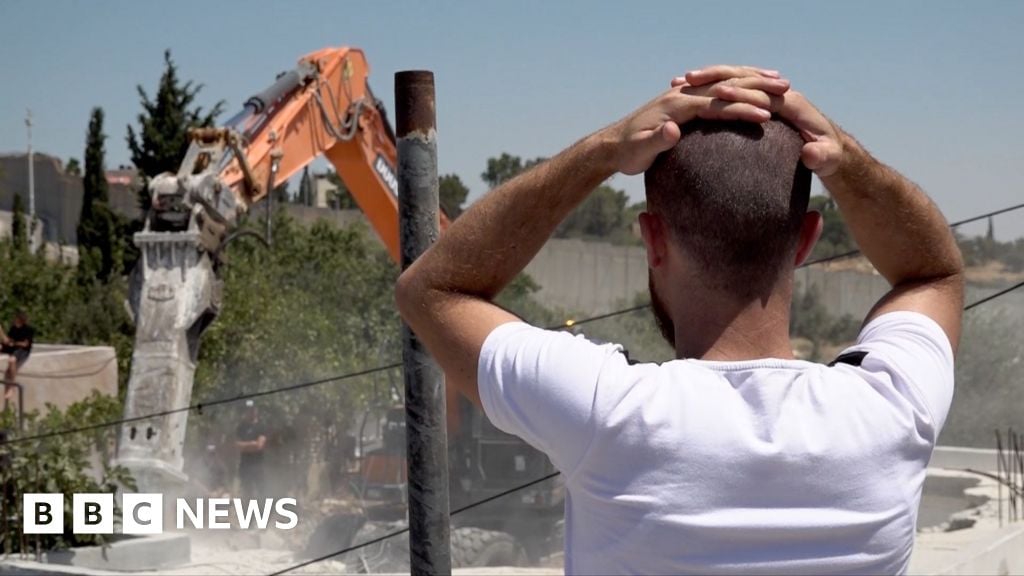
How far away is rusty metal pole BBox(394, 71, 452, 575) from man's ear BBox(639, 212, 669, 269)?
1897 millimetres

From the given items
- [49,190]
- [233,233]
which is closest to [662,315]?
[233,233]

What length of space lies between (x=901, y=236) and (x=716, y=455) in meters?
0.56

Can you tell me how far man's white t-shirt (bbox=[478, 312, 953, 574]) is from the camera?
165 cm

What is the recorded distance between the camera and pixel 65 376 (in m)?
15.5

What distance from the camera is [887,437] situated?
5.65 ft

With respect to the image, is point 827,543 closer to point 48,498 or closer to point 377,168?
point 48,498

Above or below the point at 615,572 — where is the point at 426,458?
below

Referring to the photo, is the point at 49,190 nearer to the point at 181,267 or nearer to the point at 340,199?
the point at 340,199

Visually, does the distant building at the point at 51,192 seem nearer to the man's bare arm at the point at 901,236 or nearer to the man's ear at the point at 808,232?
the man's bare arm at the point at 901,236

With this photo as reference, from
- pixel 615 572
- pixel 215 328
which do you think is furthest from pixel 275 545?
pixel 615 572

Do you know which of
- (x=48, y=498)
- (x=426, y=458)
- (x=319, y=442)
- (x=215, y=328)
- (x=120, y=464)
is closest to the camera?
(x=426, y=458)

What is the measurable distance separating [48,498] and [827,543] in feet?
29.8

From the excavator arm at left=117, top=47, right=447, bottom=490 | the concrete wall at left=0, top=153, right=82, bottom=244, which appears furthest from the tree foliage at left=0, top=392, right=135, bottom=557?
the concrete wall at left=0, top=153, right=82, bottom=244

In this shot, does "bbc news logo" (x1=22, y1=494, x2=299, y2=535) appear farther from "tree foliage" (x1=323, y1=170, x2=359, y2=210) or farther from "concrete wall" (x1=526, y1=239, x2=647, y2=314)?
"tree foliage" (x1=323, y1=170, x2=359, y2=210)
